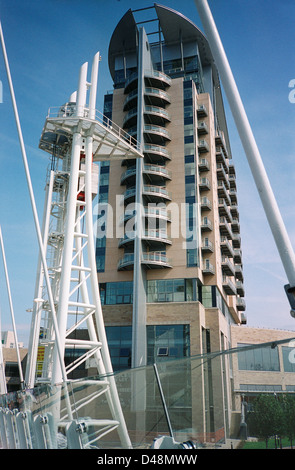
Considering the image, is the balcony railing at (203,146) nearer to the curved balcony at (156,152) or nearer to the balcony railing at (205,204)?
the curved balcony at (156,152)

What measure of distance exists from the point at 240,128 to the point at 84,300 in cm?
1874

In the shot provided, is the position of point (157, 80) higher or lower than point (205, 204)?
higher

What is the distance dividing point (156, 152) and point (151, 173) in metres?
3.13

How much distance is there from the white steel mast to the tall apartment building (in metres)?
38.4

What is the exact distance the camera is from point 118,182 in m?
52.8

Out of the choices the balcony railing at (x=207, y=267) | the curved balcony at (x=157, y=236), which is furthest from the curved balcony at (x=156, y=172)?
the balcony railing at (x=207, y=267)

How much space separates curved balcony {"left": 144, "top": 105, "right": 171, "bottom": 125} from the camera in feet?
173

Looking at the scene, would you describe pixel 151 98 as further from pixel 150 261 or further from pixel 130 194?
pixel 150 261

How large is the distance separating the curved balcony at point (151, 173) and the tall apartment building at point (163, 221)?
0.43 feet

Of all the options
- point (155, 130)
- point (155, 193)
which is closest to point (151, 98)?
point (155, 130)

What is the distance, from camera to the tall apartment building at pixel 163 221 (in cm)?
4572

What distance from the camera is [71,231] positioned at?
22.7 meters

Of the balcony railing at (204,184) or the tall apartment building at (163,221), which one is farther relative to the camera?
the balcony railing at (204,184)
